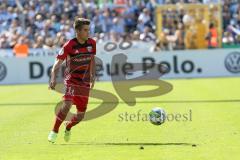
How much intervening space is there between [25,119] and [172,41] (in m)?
20.4

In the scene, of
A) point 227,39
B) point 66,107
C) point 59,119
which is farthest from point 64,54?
point 227,39

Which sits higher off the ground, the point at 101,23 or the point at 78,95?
the point at 78,95

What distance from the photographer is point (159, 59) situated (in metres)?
33.7

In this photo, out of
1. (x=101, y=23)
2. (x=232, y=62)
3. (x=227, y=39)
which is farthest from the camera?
(x=101, y=23)

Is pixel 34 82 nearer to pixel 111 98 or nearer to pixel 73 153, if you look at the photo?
pixel 111 98

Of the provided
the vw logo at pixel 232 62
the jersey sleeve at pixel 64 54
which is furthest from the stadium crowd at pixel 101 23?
the jersey sleeve at pixel 64 54

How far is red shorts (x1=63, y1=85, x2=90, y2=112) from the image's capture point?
12.9 metres

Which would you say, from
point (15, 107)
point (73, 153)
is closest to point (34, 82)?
point (15, 107)

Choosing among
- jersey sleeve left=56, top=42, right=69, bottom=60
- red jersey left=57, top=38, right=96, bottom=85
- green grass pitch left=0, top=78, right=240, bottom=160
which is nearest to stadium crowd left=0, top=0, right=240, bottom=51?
green grass pitch left=0, top=78, right=240, bottom=160

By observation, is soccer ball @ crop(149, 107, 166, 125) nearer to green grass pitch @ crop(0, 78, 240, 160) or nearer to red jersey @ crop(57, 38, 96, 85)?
green grass pitch @ crop(0, 78, 240, 160)

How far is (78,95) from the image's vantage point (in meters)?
12.9

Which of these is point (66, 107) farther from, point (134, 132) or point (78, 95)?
point (134, 132)

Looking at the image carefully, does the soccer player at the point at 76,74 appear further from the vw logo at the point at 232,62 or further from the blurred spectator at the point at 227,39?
the blurred spectator at the point at 227,39

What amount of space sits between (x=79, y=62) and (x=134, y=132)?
2260 mm
